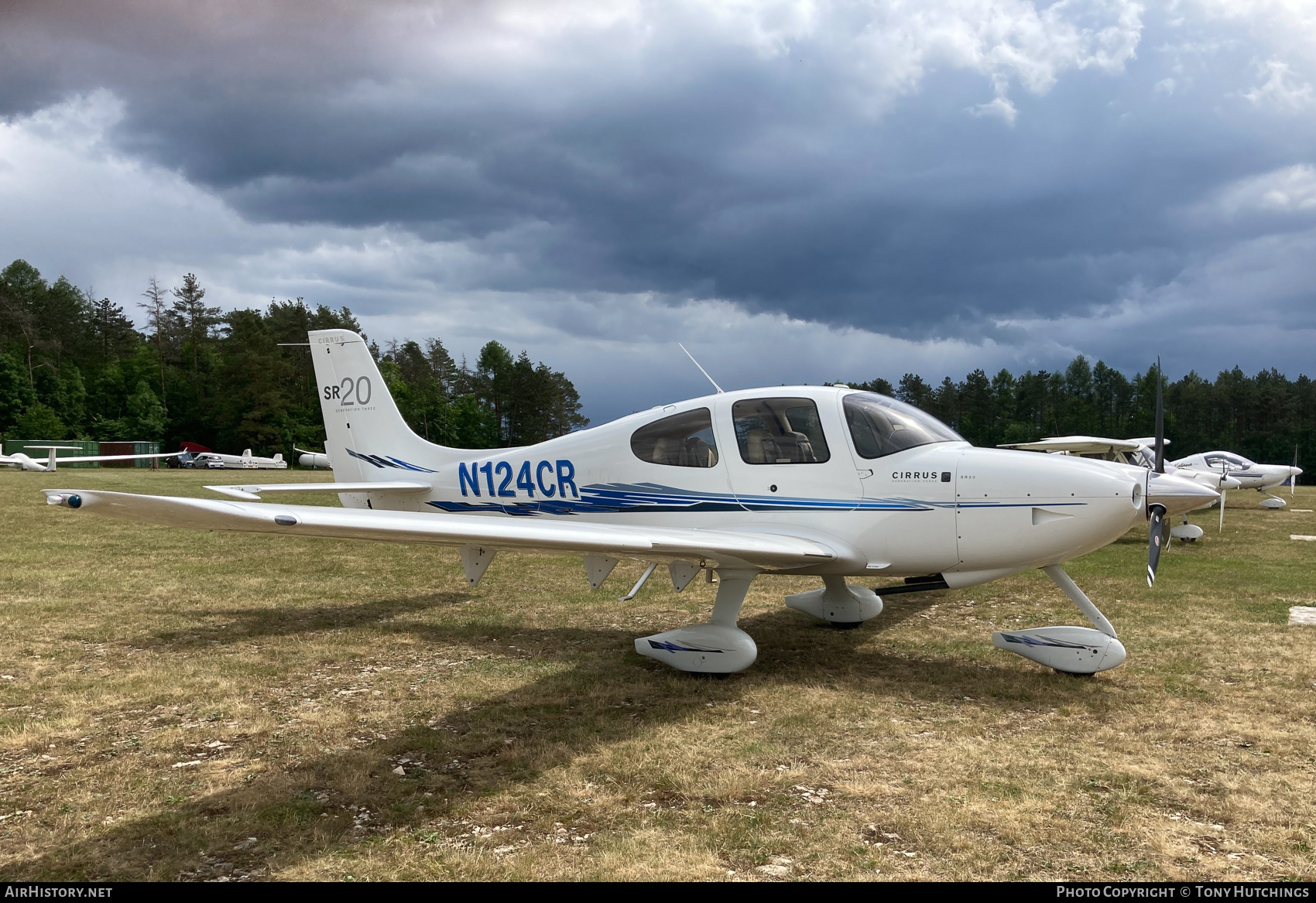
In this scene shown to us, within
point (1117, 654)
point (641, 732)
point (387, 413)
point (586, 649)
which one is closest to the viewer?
point (641, 732)

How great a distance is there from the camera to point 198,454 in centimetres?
6159

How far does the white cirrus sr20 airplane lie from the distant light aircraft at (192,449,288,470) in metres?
57.7

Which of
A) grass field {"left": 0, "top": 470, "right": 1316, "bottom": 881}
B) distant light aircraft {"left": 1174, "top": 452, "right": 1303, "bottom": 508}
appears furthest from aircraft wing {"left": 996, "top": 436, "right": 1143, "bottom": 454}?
grass field {"left": 0, "top": 470, "right": 1316, "bottom": 881}

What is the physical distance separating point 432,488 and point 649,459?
2.71 metres

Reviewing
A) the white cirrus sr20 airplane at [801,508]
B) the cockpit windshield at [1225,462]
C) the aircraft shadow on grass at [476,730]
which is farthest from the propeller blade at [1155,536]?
the cockpit windshield at [1225,462]

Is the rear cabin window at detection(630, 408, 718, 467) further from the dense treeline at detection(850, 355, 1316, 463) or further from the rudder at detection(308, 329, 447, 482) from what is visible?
the dense treeline at detection(850, 355, 1316, 463)

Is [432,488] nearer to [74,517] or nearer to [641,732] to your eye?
[641,732]

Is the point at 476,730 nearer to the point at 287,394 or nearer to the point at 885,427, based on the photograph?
the point at 885,427

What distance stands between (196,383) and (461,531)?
85.2 metres

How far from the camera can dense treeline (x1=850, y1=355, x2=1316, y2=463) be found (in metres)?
82.2

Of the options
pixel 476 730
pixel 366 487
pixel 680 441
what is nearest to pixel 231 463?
pixel 366 487

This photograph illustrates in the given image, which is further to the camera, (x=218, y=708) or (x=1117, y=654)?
(x=1117, y=654)

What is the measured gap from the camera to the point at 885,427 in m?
6.09
